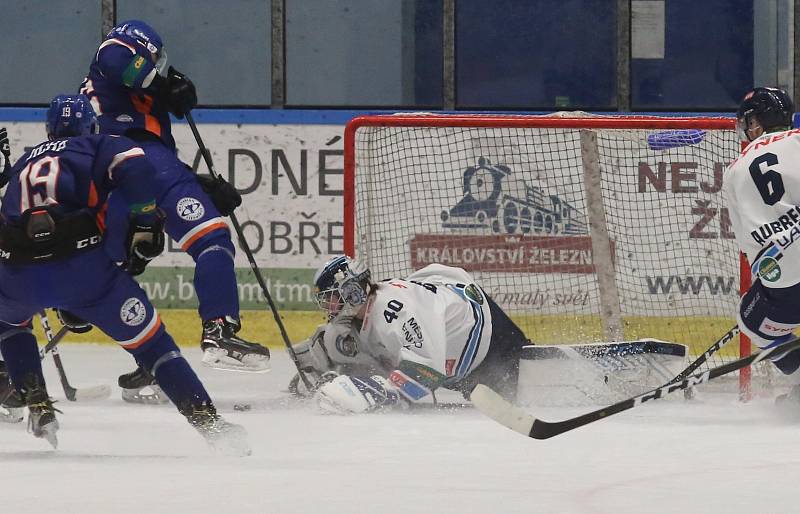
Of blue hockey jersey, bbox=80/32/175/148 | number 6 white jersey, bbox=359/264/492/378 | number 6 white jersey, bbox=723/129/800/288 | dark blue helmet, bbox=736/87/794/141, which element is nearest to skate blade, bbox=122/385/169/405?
number 6 white jersey, bbox=359/264/492/378

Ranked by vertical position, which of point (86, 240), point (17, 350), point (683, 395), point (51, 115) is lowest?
point (683, 395)

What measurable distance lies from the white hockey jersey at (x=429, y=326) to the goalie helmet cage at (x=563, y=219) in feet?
3.25

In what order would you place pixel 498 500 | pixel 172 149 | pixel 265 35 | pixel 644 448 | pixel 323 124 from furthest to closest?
1. pixel 265 35
2. pixel 323 124
3. pixel 172 149
4. pixel 644 448
5. pixel 498 500

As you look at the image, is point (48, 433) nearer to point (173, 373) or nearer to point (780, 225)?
point (173, 373)

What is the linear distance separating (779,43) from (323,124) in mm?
2252

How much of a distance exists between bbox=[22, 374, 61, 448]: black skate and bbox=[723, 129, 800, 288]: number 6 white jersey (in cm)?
219

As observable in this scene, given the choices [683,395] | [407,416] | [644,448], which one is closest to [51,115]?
[407,416]

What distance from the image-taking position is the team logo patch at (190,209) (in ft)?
15.6

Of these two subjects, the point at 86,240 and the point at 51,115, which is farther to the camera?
the point at 51,115

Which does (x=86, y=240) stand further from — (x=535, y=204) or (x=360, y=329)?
(x=535, y=204)

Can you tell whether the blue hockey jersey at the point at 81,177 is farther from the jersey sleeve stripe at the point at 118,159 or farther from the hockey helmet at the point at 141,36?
the hockey helmet at the point at 141,36

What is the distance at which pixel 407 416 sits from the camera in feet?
15.2

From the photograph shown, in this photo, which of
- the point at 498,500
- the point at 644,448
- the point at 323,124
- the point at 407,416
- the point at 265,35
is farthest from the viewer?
the point at 265,35

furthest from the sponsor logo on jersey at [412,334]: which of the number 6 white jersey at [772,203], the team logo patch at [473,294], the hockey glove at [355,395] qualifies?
the number 6 white jersey at [772,203]
